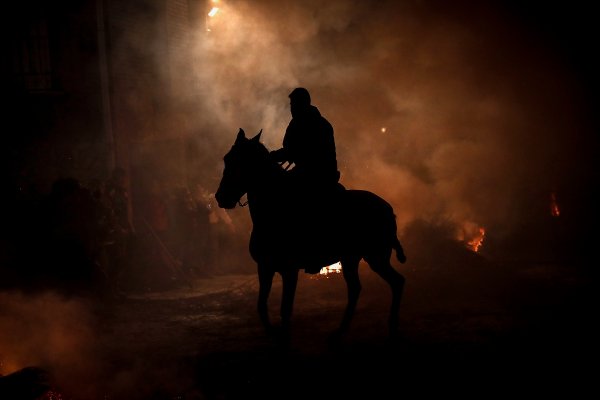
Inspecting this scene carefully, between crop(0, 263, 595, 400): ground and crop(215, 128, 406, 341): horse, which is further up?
crop(215, 128, 406, 341): horse

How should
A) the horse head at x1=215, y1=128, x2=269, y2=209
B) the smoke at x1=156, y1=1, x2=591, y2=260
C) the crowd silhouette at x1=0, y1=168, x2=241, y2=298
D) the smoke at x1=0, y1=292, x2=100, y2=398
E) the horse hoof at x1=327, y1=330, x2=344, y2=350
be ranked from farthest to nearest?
the smoke at x1=156, y1=1, x2=591, y2=260 → the crowd silhouette at x1=0, y1=168, x2=241, y2=298 → the horse hoof at x1=327, y1=330, x2=344, y2=350 → the horse head at x1=215, y1=128, x2=269, y2=209 → the smoke at x1=0, y1=292, x2=100, y2=398

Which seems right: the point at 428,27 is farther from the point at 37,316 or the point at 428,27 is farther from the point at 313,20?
the point at 37,316

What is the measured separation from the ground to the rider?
1640 millimetres

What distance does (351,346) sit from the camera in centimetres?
671

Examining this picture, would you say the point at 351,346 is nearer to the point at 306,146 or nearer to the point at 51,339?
the point at 306,146

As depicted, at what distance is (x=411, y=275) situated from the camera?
11.0 m

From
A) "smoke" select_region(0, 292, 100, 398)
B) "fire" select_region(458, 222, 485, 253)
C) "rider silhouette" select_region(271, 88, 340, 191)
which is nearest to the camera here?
"smoke" select_region(0, 292, 100, 398)

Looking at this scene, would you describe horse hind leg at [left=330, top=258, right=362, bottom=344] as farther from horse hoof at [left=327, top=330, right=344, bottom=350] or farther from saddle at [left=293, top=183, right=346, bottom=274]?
saddle at [left=293, top=183, right=346, bottom=274]

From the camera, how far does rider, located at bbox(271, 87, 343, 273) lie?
6.34m

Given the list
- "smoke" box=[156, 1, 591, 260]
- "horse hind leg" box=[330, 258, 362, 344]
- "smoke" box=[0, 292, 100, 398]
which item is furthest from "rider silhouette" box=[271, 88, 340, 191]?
"smoke" box=[156, 1, 591, 260]

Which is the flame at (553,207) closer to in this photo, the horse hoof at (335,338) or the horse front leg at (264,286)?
the horse hoof at (335,338)

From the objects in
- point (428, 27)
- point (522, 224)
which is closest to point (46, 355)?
point (522, 224)

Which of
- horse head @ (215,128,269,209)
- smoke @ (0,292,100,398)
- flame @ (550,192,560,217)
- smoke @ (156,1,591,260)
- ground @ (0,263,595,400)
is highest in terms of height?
smoke @ (156,1,591,260)

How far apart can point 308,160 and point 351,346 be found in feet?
8.06
